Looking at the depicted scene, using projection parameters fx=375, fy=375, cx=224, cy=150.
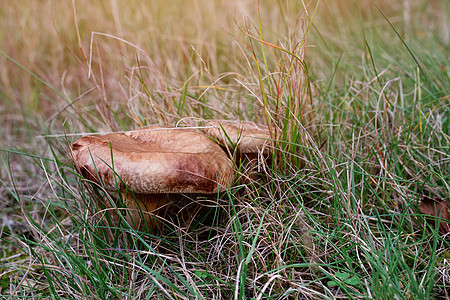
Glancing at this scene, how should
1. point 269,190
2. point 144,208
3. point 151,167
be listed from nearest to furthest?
point 151,167, point 144,208, point 269,190

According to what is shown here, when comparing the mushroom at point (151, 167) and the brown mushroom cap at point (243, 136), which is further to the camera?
the brown mushroom cap at point (243, 136)

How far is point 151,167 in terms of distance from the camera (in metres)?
1.20

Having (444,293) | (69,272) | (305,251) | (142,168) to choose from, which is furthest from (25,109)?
(444,293)

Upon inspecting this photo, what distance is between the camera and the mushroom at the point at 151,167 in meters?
1.20

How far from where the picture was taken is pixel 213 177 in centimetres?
127

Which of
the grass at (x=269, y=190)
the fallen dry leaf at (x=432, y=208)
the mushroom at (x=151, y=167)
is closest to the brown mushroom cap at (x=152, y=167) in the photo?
the mushroom at (x=151, y=167)

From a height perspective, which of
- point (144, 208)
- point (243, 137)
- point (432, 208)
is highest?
point (243, 137)

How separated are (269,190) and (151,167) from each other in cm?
64

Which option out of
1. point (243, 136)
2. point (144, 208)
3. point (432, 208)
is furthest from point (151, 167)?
point (432, 208)

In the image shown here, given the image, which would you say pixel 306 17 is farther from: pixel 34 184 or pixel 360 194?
pixel 34 184

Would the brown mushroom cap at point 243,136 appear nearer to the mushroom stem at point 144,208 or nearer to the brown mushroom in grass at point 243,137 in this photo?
the brown mushroom in grass at point 243,137

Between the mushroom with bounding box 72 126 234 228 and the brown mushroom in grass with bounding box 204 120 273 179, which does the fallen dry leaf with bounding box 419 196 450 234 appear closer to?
the brown mushroom in grass with bounding box 204 120 273 179

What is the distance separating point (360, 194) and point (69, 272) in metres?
1.20

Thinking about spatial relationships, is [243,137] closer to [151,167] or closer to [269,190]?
[269,190]
